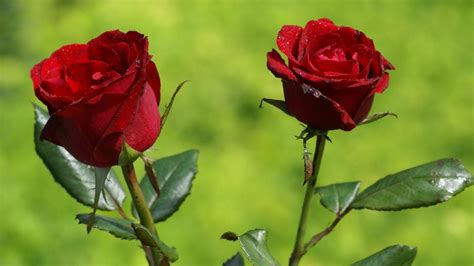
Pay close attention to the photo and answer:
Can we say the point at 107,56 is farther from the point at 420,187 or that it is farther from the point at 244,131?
the point at 244,131

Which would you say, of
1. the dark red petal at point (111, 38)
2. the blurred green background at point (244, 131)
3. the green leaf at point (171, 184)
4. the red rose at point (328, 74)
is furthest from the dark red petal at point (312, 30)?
the blurred green background at point (244, 131)

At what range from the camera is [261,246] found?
541 millimetres

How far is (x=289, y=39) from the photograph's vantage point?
1.78ft

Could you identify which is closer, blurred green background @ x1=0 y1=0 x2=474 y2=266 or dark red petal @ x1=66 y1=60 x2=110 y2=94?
dark red petal @ x1=66 y1=60 x2=110 y2=94

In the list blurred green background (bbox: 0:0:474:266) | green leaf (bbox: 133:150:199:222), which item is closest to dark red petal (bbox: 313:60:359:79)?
green leaf (bbox: 133:150:199:222)

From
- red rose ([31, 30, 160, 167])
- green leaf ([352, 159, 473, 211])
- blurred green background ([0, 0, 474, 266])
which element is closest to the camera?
red rose ([31, 30, 160, 167])

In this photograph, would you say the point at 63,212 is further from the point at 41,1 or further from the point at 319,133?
the point at 319,133

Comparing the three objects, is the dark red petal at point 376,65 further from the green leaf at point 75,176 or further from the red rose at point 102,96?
the green leaf at point 75,176

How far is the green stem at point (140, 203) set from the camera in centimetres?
54

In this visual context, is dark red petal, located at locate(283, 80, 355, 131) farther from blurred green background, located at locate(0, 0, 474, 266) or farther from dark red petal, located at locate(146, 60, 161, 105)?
blurred green background, located at locate(0, 0, 474, 266)

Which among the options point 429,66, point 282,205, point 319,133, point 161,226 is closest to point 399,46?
point 429,66

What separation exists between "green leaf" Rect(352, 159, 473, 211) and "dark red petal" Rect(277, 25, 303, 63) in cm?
14

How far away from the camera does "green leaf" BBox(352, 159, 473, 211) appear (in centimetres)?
60

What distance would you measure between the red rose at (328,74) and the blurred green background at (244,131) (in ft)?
4.61
